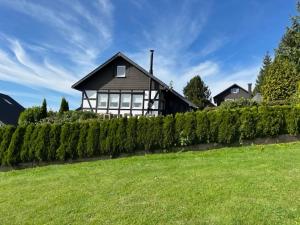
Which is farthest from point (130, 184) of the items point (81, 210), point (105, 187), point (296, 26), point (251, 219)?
point (296, 26)

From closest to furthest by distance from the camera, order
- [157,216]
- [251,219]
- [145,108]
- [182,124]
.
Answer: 1. [251,219]
2. [157,216]
3. [182,124]
4. [145,108]

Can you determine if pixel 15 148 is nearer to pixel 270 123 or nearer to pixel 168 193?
pixel 168 193

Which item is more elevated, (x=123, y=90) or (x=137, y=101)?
(x=123, y=90)

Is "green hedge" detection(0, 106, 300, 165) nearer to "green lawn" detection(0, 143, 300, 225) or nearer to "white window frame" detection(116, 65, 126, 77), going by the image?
"green lawn" detection(0, 143, 300, 225)

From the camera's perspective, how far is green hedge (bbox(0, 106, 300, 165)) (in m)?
12.3

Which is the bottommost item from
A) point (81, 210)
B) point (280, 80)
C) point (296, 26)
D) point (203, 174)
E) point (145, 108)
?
point (81, 210)

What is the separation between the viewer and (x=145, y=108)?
1026 inches

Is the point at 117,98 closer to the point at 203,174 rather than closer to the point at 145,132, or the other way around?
the point at 145,132

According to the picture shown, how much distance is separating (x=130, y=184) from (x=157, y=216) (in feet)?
7.12

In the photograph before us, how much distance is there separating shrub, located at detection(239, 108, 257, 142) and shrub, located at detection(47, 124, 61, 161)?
6569 mm

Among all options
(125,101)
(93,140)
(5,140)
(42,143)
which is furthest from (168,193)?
(125,101)

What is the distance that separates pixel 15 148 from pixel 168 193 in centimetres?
873

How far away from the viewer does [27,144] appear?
13703mm

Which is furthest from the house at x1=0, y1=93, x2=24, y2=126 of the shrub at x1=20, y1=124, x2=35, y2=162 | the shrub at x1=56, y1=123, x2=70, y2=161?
the shrub at x1=56, y1=123, x2=70, y2=161
